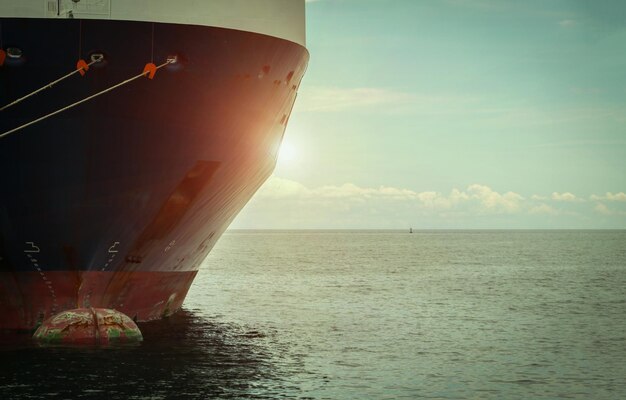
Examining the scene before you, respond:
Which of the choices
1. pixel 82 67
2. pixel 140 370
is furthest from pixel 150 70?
pixel 140 370

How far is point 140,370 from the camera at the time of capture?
18062mm

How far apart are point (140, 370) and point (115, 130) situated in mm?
4747

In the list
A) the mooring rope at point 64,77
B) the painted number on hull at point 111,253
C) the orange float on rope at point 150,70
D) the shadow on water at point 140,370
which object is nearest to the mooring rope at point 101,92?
the orange float on rope at point 150,70

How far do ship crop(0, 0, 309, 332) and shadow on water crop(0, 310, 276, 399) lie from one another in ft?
3.82

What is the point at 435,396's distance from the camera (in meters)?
17.1

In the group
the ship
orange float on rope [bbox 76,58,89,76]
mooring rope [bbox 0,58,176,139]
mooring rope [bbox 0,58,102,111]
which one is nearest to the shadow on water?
the ship

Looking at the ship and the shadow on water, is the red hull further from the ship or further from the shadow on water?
the shadow on water

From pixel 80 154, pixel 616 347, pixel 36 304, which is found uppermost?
pixel 80 154

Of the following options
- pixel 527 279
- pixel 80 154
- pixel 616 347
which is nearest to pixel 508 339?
pixel 616 347

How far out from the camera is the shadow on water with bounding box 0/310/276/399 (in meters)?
16.2

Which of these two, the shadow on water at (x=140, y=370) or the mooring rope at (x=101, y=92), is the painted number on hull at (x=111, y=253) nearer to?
the shadow on water at (x=140, y=370)

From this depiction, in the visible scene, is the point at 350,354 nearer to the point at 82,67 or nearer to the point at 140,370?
the point at 140,370

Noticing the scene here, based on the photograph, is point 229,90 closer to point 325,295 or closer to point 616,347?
point 616,347

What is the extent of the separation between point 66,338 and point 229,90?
19.7 ft
